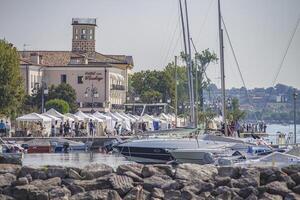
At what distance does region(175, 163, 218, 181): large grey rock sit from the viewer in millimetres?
25234

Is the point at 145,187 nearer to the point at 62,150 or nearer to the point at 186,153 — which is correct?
the point at 186,153

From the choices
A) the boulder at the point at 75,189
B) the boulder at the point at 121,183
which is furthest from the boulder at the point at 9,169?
A: the boulder at the point at 121,183

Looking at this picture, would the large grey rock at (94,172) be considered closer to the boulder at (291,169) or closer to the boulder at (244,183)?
the boulder at (244,183)

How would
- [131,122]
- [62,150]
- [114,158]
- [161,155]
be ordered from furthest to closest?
[131,122], [62,150], [114,158], [161,155]

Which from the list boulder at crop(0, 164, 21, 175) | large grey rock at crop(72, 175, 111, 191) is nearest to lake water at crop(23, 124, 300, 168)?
boulder at crop(0, 164, 21, 175)

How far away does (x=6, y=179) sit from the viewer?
992 inches

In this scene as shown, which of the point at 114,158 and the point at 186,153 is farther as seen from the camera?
the point at 114,158

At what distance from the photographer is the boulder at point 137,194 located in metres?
24.2

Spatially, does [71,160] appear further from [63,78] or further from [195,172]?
[63,78]

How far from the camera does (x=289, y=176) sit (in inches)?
995

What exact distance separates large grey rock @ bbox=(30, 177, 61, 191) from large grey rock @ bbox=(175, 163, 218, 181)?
10.9 feet

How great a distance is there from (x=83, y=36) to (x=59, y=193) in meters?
118

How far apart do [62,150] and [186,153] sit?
2268 centimetres

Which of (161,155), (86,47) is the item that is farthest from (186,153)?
(86,47)
